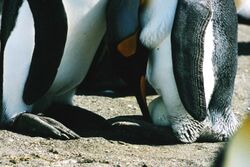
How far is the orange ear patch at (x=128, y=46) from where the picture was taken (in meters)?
3.88

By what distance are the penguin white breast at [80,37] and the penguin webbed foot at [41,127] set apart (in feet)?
0.67

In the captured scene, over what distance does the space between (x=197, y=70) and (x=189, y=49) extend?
0.31ft

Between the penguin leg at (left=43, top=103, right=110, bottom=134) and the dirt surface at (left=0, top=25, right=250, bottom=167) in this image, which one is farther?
the penguin leg at (left=43, top=103, right=110, bottom=134)

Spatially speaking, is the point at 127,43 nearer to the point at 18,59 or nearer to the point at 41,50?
the point at 41,50

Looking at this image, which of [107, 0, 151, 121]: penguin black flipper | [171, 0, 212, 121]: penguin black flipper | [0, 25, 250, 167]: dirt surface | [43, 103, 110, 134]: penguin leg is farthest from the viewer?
[43, 103, 110, 134]: penguin leg

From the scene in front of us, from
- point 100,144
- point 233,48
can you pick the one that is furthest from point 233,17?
point 100,144

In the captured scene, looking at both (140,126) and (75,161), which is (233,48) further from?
(75,161)

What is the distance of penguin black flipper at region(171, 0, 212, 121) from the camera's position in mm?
3740

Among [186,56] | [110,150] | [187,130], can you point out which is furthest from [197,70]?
[110,150]

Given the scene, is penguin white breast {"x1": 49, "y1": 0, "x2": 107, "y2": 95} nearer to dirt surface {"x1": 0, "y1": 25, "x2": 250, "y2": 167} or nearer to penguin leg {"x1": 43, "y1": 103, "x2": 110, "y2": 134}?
penguin leg {"x1": 43, "y1": 103, "x2": 110, "y2": 134}

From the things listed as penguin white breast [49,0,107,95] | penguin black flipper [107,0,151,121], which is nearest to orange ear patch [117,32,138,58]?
penguin black flipper [107,0,151,121]

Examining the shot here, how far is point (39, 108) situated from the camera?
4.20m

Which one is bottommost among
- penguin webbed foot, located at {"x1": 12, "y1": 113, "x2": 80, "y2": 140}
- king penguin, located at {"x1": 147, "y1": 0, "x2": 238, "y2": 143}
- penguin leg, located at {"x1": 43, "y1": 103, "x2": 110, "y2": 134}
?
penguin leg, located at {"x1": 43, "y1": 103, "x2": 110, "y2": 134}

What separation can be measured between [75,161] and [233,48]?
92cm
